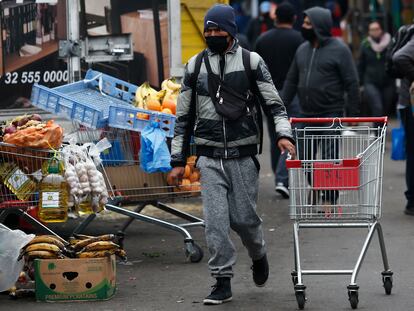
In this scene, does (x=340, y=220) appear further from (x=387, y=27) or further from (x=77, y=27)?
(x=387, y=27)

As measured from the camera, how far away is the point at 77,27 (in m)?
11.2

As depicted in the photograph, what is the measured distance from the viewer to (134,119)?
9312 mm

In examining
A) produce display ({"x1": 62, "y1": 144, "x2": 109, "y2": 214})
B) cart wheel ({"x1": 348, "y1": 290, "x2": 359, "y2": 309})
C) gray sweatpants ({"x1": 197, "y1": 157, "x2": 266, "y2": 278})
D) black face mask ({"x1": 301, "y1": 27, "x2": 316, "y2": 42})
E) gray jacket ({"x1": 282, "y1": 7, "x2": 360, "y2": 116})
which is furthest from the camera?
black face mask ({"x1": 301, "y1": 27, "x2": 316, "y2": 42})

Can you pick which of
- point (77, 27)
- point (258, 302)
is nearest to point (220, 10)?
point (258, 302)

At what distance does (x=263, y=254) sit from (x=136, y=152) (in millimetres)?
1853

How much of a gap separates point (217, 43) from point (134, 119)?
5.61 feet

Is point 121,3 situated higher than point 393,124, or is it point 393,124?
point 121,3

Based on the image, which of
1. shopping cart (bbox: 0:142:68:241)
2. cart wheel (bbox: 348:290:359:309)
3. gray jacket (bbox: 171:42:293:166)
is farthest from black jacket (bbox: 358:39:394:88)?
cart wheel (bbox: 348:290:359:309)

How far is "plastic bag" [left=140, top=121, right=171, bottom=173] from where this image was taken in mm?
9094

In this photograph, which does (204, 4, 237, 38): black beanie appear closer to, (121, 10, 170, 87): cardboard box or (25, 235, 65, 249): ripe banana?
(25, 235, 65, 249): ripe banana

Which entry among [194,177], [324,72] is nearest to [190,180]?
[194,177]

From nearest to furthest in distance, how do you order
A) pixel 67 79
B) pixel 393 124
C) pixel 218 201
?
pixel 218 201
pixel 67 79
pixel 393 124

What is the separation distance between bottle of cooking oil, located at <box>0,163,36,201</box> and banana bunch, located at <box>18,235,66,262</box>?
471 millimetres

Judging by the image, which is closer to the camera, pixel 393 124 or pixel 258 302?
pixel 258 302
